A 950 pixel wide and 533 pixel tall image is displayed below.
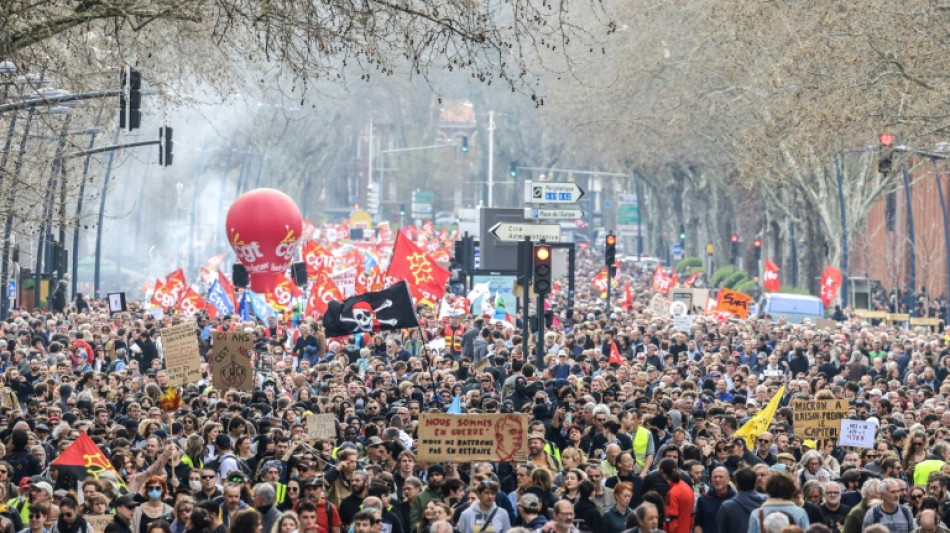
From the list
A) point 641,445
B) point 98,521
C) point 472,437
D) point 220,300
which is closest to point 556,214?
point 641,445

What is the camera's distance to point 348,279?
1446 inches

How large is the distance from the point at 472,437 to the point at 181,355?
630 centimetres

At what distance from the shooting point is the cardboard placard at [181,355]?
20.1 m

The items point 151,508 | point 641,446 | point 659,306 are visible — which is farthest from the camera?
point 659,306

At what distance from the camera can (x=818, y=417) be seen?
17516 millimetres

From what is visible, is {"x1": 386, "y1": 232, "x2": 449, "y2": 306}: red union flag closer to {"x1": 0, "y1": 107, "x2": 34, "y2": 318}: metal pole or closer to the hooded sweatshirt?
{"x1": 0, "y1": 107, "x2": 34, "y2": 318}: metal pole

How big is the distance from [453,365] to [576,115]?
44326mm

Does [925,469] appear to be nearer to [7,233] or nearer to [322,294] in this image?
[7,233]

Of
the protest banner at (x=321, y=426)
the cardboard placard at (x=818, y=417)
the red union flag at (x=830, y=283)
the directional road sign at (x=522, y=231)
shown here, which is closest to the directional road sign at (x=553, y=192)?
the directional road sign at (x=522, y=231)

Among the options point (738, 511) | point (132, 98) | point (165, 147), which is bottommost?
point (738, 511)

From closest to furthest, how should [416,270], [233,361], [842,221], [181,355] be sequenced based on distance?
[181,355], [233,361], [416,270], [842,221]

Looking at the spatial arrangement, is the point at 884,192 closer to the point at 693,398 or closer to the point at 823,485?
the point at 693,398

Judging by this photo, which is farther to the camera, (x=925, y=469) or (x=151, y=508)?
(x=925, y=469)

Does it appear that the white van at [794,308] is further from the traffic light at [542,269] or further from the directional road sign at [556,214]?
the traffic light at [542,269]
